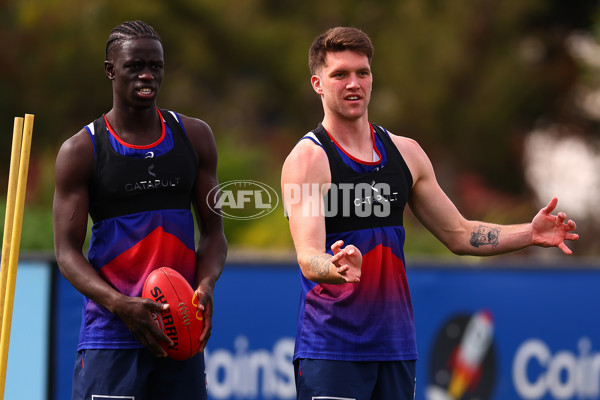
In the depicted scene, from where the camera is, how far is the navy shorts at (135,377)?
4559 millimetres

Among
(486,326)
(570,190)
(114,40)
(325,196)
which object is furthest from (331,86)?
(570,190)

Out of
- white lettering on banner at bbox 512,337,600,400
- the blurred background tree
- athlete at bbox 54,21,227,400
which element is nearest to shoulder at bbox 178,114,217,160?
athlete at bbox 54,21,227,400

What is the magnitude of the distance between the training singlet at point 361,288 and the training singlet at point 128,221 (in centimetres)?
71

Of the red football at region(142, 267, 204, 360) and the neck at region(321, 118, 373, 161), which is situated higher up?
the neck at region(321, 118, 373, 161)

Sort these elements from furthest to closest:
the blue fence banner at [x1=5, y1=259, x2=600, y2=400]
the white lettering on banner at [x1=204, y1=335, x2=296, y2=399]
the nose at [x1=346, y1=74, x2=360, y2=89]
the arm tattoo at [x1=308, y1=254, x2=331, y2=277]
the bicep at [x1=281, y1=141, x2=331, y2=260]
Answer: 1. the blue fence banner at [x1=5, y1=259, x2=600, y2=400]
2. the white lettering on banner at [x1=204, y1=335, x2=296, y2=399]
3. the nose at [x1=346, y1=74, x2=360, y2=89]
4. the bicep at [x1=281, y1=141, x2=331, y2=260]
5. the arm tattoo at [x1=308, y1=254, x2=331, y2=277]

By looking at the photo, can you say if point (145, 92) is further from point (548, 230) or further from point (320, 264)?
point (548, 230)

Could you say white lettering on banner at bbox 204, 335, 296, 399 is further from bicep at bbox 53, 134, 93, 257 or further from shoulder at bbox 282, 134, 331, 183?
shoulder at bbox 282, 134, 331, 183

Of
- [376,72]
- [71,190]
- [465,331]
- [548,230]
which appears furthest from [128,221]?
[376,72]

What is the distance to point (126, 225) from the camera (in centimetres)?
462

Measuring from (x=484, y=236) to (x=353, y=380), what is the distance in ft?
3.47

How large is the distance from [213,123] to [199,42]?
156 cm

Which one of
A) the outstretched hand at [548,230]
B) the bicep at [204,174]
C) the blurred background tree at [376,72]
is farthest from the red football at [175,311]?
the blurred background tree at [376,72]

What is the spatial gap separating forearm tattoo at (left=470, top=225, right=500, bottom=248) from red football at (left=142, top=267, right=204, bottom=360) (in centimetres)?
146

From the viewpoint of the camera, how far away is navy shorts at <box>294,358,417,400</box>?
14.5 feet
